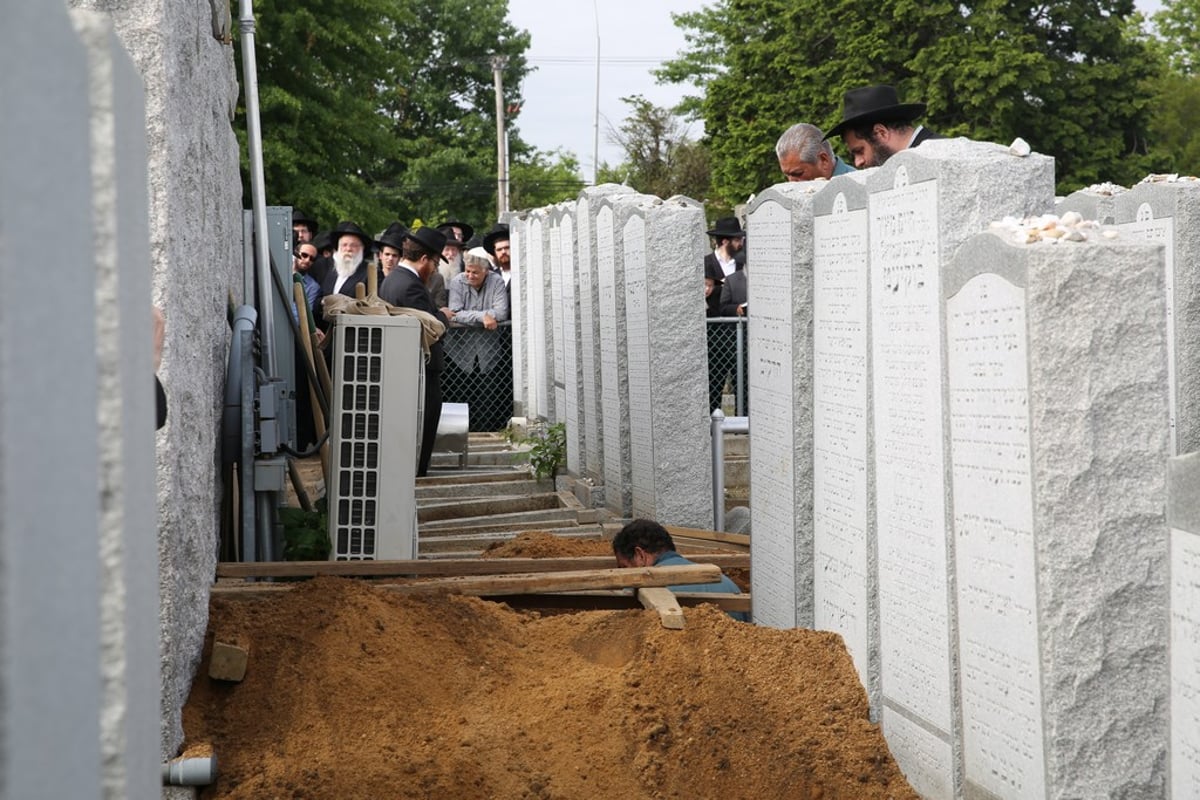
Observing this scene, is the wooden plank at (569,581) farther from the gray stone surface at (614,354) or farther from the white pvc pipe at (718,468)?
the gray stone surface at (614,354)

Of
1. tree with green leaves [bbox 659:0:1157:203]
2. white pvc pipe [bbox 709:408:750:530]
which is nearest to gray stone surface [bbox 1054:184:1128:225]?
white pvc pipe [bbox 709:408:750:530]

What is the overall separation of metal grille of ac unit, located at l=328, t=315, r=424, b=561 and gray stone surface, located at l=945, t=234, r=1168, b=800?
13.2 feet

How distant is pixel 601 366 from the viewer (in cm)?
1116

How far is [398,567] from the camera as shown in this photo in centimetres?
680

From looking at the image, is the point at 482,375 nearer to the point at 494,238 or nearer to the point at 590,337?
the point at 494,238

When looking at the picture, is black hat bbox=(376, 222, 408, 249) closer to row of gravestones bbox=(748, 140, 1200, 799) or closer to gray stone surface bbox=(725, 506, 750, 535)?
gray stone surface bbox=(725, 506, 750, 535)

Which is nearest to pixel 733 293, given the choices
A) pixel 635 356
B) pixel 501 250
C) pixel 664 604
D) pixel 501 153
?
pixel 635 356

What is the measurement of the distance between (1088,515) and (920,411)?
3.29 feet

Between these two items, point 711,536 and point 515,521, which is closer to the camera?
point 711,536

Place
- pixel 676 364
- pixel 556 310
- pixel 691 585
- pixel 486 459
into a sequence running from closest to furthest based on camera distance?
pixel 691 585
pixel 676 364
pixel 486 459
pixel 556 310

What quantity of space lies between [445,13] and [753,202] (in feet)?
158

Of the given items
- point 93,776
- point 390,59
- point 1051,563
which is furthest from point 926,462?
point 390,59

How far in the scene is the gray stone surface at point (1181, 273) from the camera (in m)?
7.75

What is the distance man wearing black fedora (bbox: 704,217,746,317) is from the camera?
14.3 m
